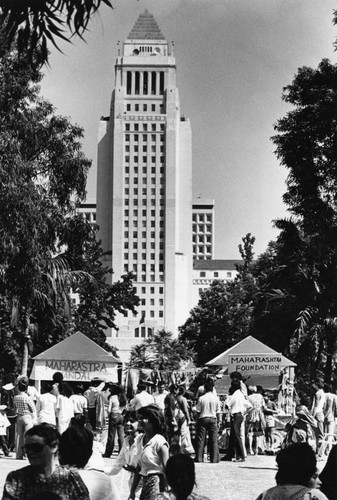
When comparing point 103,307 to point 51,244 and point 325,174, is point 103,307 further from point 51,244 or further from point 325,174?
point 325,174

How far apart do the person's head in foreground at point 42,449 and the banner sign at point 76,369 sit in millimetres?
19610

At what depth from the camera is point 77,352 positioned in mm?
25766

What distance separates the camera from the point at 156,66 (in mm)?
149875

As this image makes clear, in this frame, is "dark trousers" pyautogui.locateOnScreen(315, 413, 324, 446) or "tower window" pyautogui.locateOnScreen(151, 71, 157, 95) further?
"tower window" pyautogui.locateOnScreen(151, 71, 157, 95)

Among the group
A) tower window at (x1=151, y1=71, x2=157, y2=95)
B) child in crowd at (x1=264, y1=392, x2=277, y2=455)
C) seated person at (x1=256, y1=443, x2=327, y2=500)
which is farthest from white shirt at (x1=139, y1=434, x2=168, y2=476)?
tower window at (x1=151, y1=71, x2=157, y2=95)

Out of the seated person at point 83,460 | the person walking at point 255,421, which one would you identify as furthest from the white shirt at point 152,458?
the person walking at point 255,421

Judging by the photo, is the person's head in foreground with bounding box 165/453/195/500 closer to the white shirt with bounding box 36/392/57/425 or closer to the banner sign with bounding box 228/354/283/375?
the white shirt with bounding box 36/392/57/425

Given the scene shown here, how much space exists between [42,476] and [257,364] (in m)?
20.4

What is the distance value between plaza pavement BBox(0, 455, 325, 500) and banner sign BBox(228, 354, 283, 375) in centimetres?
518

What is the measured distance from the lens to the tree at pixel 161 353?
12200cm

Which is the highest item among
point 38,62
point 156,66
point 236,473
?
point 156,66

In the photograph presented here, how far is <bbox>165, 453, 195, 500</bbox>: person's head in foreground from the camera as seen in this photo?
5551mm

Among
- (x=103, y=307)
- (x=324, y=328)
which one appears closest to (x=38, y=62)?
(x=324, y=328)

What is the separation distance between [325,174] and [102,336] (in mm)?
46814
